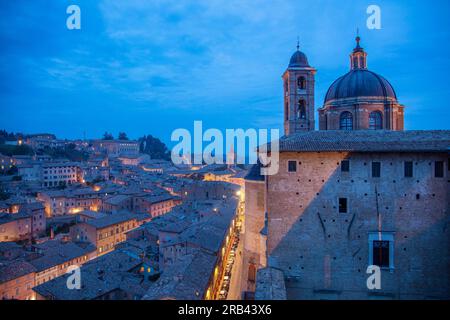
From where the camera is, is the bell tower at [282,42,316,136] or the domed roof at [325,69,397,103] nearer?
the domed roof at [325,69,397,103]

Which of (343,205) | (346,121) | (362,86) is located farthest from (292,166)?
(362,86)

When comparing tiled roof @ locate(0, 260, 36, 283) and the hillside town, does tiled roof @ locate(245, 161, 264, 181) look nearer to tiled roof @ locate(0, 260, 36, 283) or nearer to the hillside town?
the hillside town

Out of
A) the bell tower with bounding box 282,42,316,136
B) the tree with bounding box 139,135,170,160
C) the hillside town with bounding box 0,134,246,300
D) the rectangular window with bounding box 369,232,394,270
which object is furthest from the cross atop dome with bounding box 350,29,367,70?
the tree with bounding box 139,135,170,160

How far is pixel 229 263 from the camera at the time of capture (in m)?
28.7

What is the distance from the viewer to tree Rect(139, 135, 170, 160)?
5315 inches

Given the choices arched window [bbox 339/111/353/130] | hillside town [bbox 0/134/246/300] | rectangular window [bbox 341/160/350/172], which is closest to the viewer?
rectangular window [bbox 341/160/350/172]

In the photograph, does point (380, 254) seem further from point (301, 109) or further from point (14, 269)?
point (14, 269)

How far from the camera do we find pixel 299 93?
24594mm

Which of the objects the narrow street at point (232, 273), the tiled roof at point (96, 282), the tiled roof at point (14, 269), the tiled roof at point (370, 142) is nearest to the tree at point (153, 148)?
the narrow street at point (232, 273)

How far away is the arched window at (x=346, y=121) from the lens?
2354cm

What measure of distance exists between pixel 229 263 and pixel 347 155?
19.6m

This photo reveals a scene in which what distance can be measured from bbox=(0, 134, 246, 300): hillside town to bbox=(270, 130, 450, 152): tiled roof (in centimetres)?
1078
